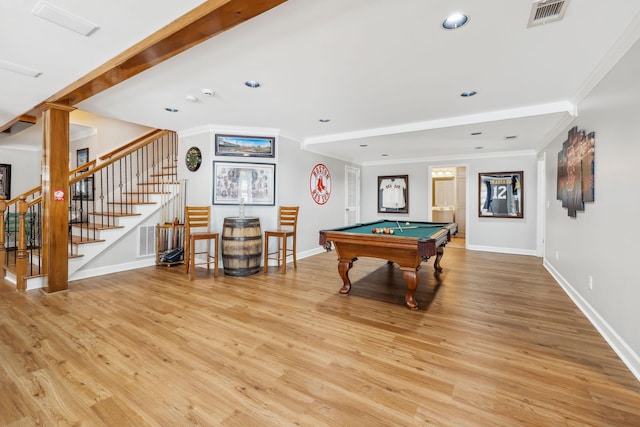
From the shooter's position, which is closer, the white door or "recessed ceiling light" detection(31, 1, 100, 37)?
"recessed ceiling light" detection(31, 1, 100, 37)

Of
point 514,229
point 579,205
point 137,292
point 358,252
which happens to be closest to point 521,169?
point 514,229

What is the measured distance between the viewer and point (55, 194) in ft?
11.6

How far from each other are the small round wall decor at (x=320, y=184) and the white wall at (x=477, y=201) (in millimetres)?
1901

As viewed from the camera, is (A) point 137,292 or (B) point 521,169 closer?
(A) point 137,292

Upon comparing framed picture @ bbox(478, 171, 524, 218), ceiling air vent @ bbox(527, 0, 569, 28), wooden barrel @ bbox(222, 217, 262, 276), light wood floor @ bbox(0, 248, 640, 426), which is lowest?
light wood floor @ bbox(0, 248, 640, 426)

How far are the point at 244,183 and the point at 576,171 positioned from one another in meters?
→ 4.53

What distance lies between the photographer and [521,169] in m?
6.25

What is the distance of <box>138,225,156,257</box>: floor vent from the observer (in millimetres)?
4871

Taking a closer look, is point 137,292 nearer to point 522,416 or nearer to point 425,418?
point 425,418

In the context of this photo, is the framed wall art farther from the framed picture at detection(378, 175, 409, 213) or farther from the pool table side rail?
the framed picture at detection(378, 175, 409, 213)

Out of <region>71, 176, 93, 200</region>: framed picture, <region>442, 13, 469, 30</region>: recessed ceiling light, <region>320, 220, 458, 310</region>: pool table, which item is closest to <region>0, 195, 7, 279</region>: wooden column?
<region>71, 176, 93, 200</region>: framed picture

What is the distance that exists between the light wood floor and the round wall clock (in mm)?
2267

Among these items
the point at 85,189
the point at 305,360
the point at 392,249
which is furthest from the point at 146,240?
the point at 392,249

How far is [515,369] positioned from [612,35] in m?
2.58
